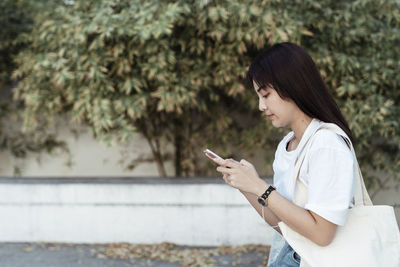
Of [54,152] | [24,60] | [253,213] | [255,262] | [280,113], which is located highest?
[24,60]

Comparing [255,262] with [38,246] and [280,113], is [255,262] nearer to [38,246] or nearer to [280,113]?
[38,246]

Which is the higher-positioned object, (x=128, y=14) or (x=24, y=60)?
(x=128, y=14)

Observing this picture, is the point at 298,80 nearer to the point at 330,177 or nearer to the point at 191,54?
the point at 330,177

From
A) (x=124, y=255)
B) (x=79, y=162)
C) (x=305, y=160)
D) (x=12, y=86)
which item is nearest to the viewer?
(x=305, y=160)

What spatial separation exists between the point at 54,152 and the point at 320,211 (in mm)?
4500

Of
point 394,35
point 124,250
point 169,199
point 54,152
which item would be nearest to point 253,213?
point 169,199

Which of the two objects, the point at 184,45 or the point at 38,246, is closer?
the point at 184,45

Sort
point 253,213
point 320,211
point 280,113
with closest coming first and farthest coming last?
1. point 320,211
2. point 280,113
3. point 253,213

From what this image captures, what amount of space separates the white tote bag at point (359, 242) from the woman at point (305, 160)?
0.03 m

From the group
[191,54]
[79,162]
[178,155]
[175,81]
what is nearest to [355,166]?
[175,81]

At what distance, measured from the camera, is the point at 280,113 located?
147cm

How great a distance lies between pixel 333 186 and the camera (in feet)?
4.08

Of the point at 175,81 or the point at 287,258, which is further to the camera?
the point at 175,81

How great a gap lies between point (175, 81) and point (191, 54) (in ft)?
1.20
